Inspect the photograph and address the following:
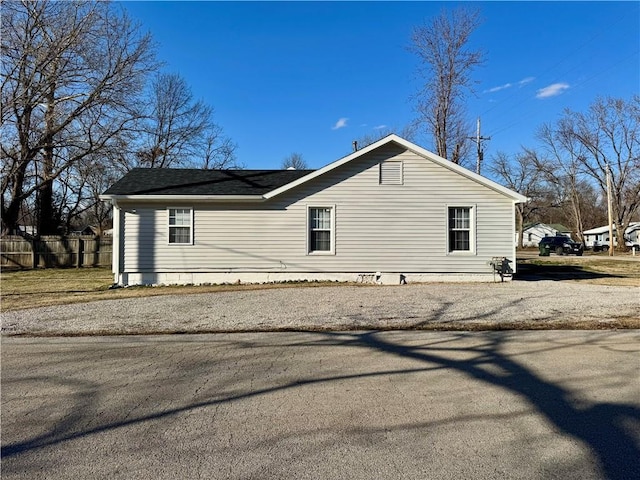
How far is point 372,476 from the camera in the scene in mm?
2703

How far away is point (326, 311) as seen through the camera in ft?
28.6

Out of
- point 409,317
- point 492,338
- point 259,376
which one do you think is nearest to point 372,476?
point 259,376

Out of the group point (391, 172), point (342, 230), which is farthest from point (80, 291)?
point (391, 172)

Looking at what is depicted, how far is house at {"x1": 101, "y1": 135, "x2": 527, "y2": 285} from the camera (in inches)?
555

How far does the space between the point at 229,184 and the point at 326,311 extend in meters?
8.01

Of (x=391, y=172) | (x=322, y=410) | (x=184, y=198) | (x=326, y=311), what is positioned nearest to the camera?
(x=322, y=410)

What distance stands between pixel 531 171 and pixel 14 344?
61309 mm

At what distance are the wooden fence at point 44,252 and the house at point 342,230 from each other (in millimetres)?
11380

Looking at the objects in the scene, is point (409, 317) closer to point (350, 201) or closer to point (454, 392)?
point (454, 392)

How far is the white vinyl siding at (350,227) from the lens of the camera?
46.3 feet

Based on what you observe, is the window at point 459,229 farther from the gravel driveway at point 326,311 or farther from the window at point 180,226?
the window at point 180,226

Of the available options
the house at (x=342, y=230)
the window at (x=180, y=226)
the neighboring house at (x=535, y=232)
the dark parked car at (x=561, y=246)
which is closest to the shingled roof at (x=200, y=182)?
the house at (x=342, y=230)

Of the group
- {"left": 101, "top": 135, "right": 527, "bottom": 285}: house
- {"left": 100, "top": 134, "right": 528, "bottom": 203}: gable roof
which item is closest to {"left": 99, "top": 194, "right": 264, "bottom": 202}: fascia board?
{"left": 100, "top": 134, "right": 528, "bottom": 203}: gable roof

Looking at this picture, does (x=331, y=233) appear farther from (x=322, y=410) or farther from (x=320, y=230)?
(x=322, y=410)
